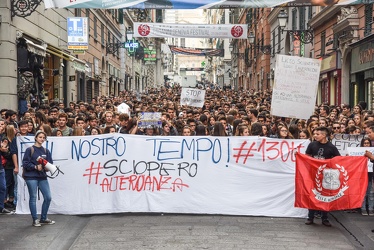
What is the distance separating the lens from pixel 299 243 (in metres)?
8.23

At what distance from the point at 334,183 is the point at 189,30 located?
1848 centimetres

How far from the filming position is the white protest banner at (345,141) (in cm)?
1105

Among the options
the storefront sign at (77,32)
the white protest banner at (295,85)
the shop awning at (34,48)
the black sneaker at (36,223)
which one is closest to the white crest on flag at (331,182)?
the white protest banner at (295,85)

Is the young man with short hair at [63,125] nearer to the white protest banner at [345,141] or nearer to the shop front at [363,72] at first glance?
the white protest banner at [345,141]

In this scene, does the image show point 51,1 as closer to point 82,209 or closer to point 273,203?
point 82,209

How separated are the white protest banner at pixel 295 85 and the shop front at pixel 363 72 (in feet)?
32.6

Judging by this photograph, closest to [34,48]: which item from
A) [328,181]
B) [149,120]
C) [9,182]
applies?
[149,120]

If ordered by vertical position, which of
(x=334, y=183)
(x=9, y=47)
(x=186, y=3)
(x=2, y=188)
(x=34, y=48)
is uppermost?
(x=186, y=3)

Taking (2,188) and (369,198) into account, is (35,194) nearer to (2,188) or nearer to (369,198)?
(2,188)

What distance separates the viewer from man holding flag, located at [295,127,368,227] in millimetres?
9477

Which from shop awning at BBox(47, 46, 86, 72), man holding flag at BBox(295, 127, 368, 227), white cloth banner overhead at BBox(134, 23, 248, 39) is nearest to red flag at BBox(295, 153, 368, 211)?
man holding flag at BBox(295, 127, 368, 227)

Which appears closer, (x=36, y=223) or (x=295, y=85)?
(x=36, y=223)

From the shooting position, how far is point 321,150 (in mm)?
9711

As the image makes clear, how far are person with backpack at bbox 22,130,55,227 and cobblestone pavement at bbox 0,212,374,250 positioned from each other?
20 cm
